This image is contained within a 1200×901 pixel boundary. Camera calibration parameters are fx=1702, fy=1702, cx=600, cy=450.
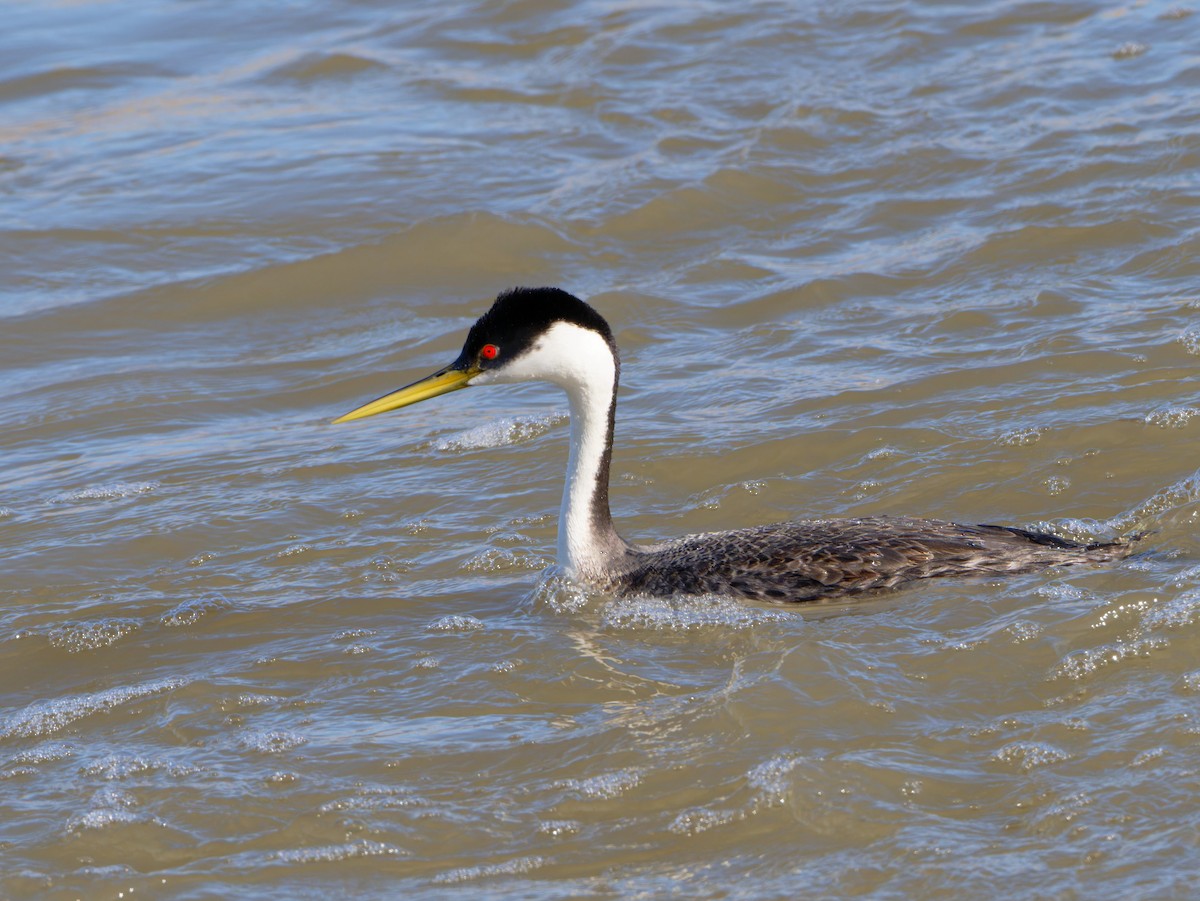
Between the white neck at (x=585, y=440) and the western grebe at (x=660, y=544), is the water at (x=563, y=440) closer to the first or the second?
the western grebe at (x=660, y=544)

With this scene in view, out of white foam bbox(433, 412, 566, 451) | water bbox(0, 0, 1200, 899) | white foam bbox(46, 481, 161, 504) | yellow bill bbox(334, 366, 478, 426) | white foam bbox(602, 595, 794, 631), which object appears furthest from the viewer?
white foam bbox(433, 412, 566, 451)

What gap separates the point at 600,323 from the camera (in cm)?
678

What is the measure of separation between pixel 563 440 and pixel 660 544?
1.57 m

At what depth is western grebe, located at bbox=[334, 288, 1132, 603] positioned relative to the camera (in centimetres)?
650

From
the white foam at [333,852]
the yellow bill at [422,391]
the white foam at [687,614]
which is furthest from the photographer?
the yellow bill at [422,391]

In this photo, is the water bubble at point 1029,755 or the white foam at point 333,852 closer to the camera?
the white foam at point 333,852

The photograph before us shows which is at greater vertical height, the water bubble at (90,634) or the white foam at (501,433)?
the white foam at (501,433)

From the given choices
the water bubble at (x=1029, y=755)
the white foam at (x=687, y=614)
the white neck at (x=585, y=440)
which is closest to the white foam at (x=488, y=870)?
the water bubble at (x=1029, y=755)

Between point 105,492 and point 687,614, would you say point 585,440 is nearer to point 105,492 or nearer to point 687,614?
point 687,614

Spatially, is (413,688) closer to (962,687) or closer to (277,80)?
(962,687)

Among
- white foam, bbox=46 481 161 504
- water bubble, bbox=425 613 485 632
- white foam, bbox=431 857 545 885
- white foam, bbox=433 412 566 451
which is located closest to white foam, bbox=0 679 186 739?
water bubble, bbox=425 613 485 632

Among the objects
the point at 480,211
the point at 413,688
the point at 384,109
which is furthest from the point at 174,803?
the point at 384,109

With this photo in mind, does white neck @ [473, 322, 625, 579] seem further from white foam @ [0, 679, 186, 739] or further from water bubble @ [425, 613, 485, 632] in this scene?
white foam @ [0, 679, 186, 739]

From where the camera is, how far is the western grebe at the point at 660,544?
6500mm
